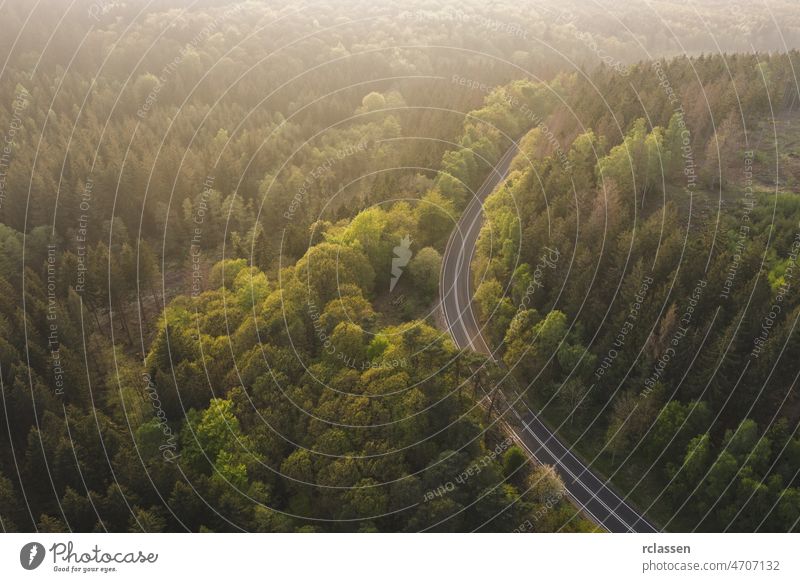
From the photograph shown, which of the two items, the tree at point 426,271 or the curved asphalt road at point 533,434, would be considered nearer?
the curved asphalt road at point 533,434

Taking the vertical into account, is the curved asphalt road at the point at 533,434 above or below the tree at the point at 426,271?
below

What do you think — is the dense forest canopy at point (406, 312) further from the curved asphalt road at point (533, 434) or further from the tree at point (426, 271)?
the curved asphalt road at point (533, 434)

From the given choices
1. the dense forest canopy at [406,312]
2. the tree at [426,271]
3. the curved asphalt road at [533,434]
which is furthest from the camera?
the tree at [426,271]

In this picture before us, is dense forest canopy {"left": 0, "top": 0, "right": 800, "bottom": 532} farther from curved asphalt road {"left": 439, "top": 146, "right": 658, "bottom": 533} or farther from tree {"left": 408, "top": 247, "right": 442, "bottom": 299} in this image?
curved asphalt road {"left": 439, "top": 146, "right": 658, "bottom": 533}

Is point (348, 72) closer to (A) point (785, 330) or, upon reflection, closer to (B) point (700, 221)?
(B) point (700, 221)

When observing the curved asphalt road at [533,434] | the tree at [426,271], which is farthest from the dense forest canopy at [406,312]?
the curved asphalt road at [533,434]

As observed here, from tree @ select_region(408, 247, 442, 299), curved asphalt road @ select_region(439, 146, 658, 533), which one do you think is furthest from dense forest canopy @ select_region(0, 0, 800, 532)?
curved asphalt road @ select_region(439, 146, 658, 533)
